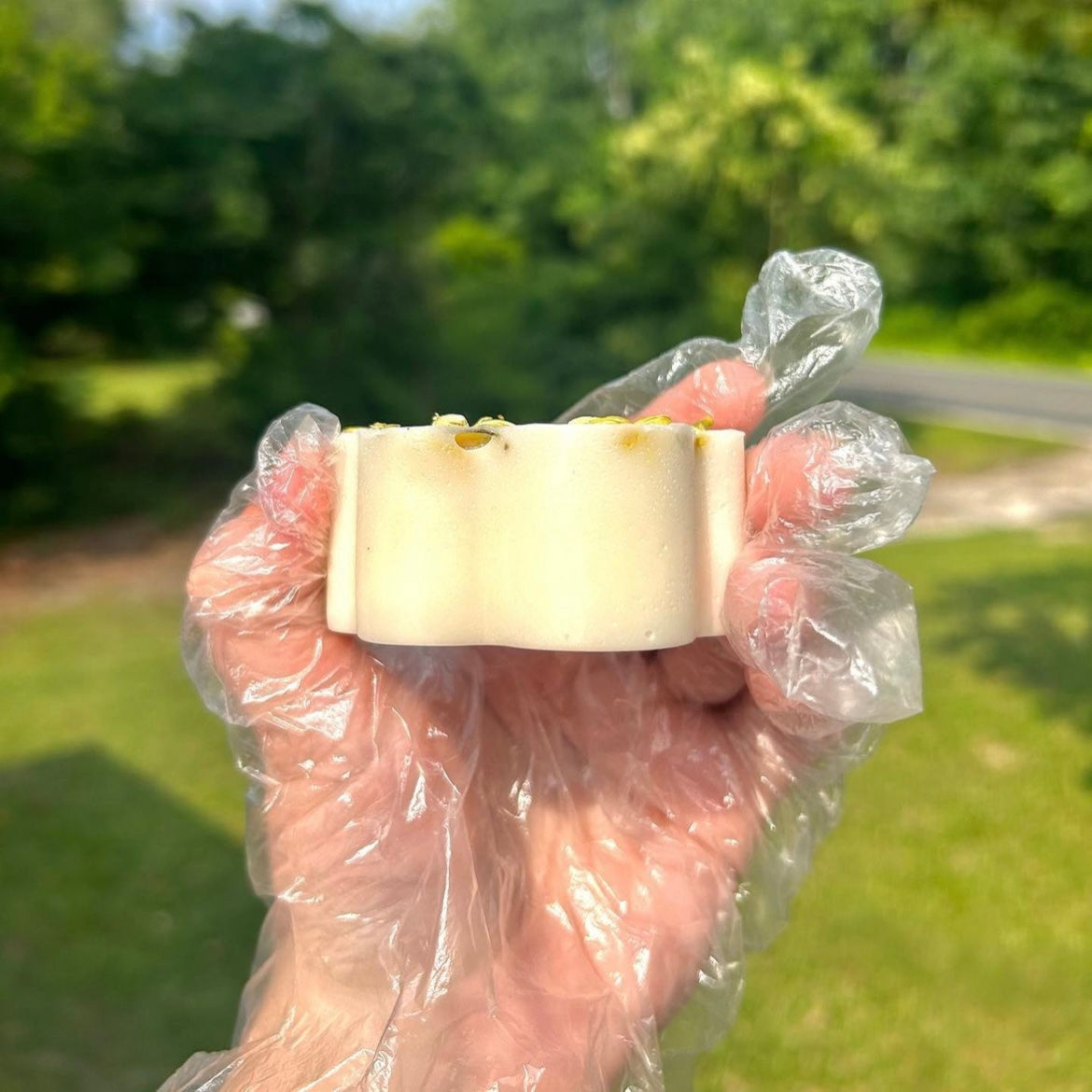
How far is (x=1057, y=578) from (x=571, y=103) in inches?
964

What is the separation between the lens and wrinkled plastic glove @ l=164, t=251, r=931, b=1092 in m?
1.44

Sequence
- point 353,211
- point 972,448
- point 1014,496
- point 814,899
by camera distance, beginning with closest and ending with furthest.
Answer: point 814,899 < point 353,211 < point 1014,496 < point 972,448

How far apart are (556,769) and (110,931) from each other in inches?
96.6

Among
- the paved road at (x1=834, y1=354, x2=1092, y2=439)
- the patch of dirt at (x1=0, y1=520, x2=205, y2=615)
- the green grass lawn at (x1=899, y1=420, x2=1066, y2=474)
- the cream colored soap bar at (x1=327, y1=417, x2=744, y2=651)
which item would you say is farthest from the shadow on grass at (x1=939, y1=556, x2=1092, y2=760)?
the paved road at (x1=834, y1=354, x2=1092, y2=439)

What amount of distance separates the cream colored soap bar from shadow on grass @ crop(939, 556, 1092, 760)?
3574mm

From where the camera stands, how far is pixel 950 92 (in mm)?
17000

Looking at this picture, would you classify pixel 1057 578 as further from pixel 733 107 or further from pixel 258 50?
pixel 733 107

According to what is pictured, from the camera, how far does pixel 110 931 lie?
352 cm

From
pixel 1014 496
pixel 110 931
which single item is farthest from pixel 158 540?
pixel 1014 496

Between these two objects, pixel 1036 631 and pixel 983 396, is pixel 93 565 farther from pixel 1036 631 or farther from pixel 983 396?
pixel 983 396

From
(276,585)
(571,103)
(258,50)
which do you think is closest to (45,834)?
(276,585)

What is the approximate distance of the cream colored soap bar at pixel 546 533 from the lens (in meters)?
1.36

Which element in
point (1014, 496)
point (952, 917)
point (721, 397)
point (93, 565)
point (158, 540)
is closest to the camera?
point (721, 397)

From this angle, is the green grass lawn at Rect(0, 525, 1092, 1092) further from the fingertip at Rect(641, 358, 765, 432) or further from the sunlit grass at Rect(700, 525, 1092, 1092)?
the fingertip at Rect(641, 358, 765, 432)
